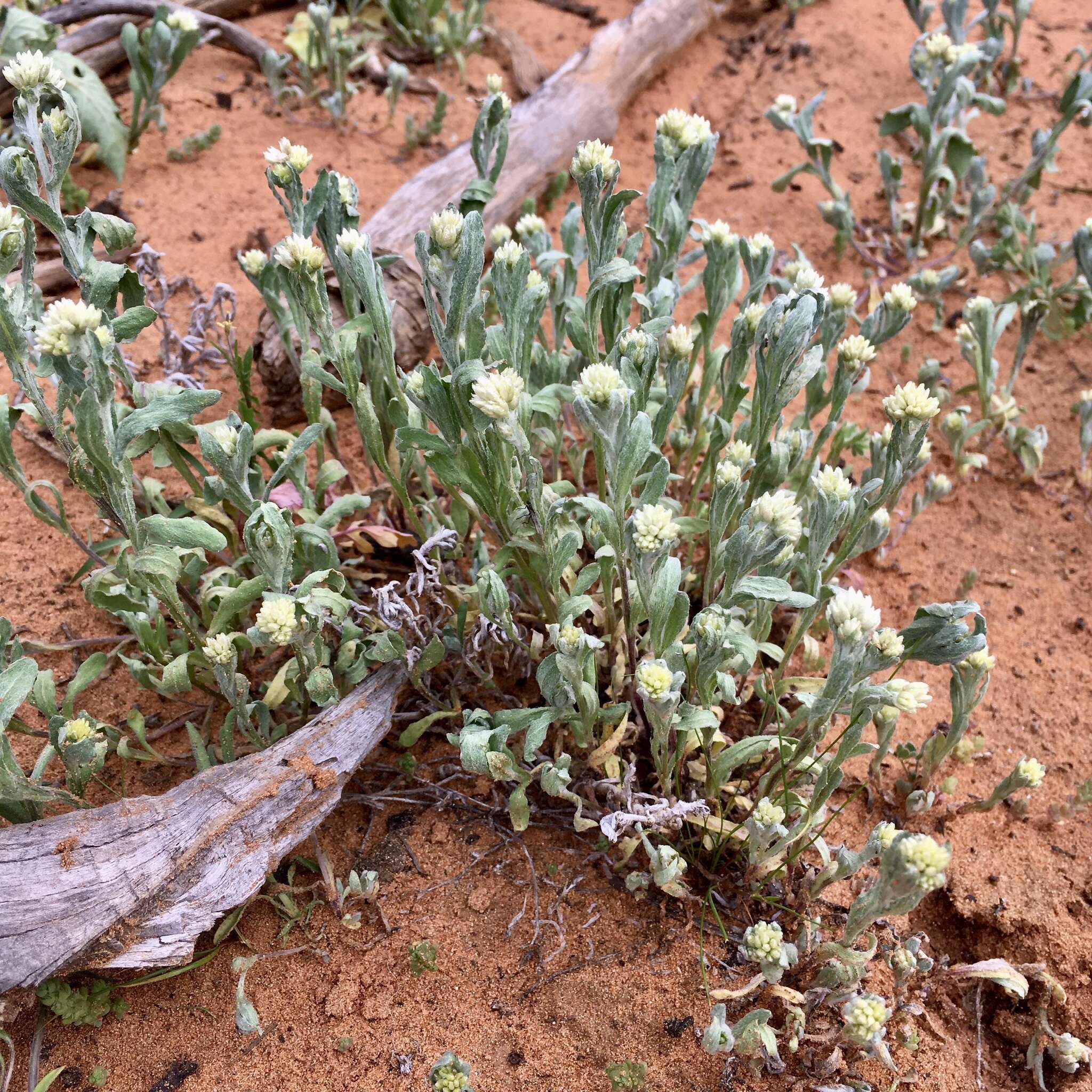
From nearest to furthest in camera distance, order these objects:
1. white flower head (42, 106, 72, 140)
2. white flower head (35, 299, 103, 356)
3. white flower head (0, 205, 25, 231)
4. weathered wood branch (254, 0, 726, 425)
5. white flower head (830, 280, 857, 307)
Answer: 1. white flower head (35, 299, 103, 356)
2. white flower head (0, 205, 25, 231)
3. white flower head (42, 106, 72, 140)
4. white flower head (830, 280, 857, 307)
5. weathered wood branch (254, 0, 726, 425)

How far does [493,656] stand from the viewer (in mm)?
2557

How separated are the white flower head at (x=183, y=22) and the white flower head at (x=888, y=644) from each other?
3.50 m

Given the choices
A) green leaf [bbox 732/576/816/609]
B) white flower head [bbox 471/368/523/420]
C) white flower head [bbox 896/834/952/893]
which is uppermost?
white flower head [bbox 471/368/523/420]

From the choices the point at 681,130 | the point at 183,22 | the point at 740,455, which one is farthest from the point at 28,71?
the point at 183,22

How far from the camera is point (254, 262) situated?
262 cm

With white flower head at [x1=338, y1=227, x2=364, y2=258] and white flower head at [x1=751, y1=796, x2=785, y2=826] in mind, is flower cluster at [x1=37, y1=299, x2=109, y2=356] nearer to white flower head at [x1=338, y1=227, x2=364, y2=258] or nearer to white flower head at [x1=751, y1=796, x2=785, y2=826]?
white flower head at [x1=338, y1=227, x2=364, y2=258]

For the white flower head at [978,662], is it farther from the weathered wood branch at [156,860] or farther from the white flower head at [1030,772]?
the weathered wood branch at [156,860]

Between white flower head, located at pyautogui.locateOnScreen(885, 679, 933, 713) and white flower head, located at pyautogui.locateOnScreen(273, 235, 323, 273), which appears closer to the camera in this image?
white flower head, located at pyautogui.locateOnScreen(885, 679, 933, 713)

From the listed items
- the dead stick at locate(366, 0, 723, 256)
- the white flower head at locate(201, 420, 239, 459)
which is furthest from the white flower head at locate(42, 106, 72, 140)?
the dead stick at locate(366, 0, 723, 256)

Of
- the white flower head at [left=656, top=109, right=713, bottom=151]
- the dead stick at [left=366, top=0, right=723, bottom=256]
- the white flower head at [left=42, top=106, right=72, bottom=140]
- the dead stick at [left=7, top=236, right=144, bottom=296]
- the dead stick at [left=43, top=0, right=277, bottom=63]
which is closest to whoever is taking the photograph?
the white flower head at [left=42, top=106, right=72, bottom=140]

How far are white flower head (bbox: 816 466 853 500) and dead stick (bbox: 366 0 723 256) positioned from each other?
1711mm

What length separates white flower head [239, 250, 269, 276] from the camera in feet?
8.58

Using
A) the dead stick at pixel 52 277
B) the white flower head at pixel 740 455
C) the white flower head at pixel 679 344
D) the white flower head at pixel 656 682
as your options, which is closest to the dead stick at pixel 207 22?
the dead stick at pixel 52 277

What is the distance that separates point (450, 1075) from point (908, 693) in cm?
114
